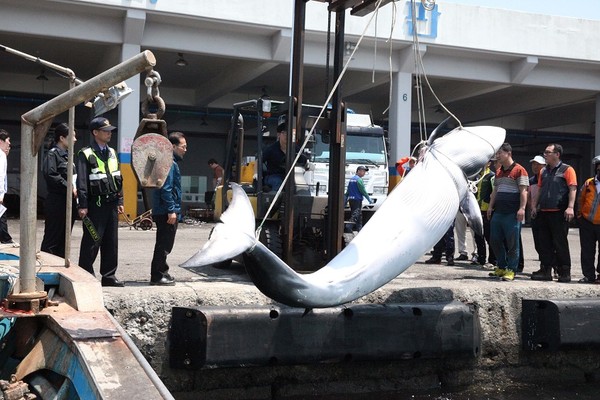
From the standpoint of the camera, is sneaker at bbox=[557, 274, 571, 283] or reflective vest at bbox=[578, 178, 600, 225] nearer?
sneaker at bbox=[557, 274, 571, 283]

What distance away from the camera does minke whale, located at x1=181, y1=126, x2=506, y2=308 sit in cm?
362

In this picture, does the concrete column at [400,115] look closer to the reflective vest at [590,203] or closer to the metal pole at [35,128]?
the reflective vest at [590,203]

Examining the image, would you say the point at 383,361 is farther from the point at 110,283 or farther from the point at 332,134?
the point at 332,134

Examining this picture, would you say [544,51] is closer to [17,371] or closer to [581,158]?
[581,158]

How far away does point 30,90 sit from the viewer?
23.0 metres

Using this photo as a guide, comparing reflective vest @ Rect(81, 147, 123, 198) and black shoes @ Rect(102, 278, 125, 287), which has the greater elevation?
reflective vest @ Rect(81, 147, 123, 198)

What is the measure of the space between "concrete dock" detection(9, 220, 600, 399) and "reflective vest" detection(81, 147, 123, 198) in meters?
0.90

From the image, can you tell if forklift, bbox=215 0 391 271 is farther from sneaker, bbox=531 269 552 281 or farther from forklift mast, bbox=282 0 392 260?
sneaker, bbox=531 269 552 281

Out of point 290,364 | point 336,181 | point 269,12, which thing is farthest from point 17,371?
point 269,12

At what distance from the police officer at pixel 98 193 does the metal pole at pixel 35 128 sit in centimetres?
253

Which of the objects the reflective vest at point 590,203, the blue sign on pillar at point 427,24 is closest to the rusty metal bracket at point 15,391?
the reflective vest at point 590,203

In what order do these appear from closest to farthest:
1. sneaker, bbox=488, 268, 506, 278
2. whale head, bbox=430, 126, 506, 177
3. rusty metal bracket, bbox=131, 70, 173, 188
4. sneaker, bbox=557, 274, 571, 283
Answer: rusty metal bracket, bbox=131, 70, 173, 188 → whale head, bbox=430, 126, 506, 177 → sneaker, bbox=557, 274, 571, 283 → sneaker, bbox=488, 268, 506, 278

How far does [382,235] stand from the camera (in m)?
4.56

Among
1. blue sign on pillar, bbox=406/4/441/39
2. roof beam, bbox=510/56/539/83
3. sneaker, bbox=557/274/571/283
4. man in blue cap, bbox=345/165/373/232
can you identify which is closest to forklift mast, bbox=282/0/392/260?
sneaker, bbox=557/274/571/283
